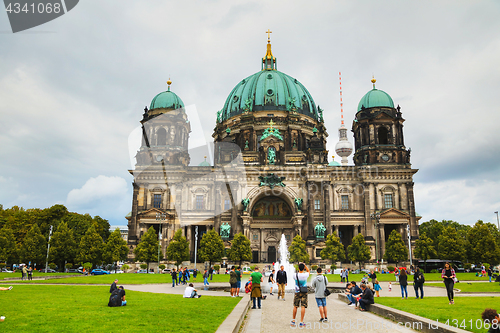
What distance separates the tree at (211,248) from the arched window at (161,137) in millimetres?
20449

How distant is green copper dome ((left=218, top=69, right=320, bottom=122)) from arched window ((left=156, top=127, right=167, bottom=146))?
1527cm

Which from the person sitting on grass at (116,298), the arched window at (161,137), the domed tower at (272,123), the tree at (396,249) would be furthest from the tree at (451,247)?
the person sitting on grass at (116,298)

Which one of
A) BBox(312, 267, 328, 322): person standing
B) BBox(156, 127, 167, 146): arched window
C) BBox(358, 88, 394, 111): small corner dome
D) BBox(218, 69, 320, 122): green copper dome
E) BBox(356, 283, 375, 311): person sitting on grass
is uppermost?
BBox(218, 69, 320, 122): green copper dome

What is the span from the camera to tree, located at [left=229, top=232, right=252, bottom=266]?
173ft

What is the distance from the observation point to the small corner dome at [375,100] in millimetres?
65125

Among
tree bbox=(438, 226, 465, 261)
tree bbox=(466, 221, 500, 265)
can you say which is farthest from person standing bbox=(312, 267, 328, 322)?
tree bbox=(466, 221, 500, 265)

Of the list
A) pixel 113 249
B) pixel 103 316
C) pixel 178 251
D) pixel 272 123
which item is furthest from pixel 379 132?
pixel 103 316

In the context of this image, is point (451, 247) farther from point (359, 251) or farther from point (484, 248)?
point (359, 251)

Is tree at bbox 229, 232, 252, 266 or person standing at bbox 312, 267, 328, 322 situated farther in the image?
tree at bbox 229, 232, 252, 266

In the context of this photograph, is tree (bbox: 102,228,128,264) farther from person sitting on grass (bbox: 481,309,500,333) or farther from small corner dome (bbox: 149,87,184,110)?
person sitting on grass (bbox: 481,309,500,333)

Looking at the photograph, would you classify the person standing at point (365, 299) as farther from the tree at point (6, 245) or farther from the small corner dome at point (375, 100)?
the tree at point (6, 245)

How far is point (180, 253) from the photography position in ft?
166

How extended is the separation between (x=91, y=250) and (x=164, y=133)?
76.4 ft

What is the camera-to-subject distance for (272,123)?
225ft
